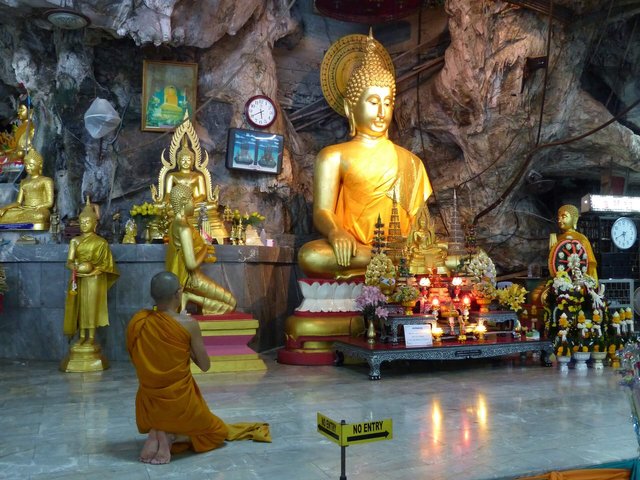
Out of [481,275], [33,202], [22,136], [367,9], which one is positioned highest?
[367,9]

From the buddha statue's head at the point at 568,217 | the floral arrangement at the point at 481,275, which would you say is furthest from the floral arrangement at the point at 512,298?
the buddha statue's head at the point at 568,217

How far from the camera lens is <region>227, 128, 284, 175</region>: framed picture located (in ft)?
28.3

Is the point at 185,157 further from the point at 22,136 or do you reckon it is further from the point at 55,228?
the point at 22,136

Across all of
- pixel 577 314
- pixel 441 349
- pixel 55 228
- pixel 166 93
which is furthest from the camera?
pixel 166 93

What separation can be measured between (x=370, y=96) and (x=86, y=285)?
13.8ft

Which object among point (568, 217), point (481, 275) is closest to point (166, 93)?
point (481, 275)

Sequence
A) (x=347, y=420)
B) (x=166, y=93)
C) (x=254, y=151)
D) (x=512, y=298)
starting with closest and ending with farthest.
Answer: (x=347, y=420) < (x=512, y=298) < (x=166, y=93) < (x=254, y=151)

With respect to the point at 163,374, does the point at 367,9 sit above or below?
Result: above

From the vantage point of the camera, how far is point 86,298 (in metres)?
6.11

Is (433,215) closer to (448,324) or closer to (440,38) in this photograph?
(440,38)

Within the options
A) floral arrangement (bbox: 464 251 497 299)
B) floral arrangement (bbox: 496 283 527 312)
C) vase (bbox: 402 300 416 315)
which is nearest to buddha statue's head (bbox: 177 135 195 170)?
vase (bbox: 402 300 416 315)

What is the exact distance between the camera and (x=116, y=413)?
4.22 meters

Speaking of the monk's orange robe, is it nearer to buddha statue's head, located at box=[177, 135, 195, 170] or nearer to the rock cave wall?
buddha statue's head, located at box=[177, 135, 195, 170]

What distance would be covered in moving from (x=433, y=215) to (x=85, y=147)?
520 cm
